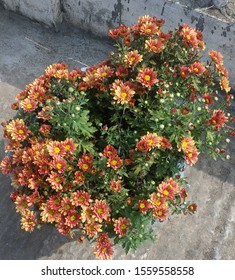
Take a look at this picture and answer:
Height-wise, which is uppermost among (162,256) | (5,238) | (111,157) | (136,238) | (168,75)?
(168,75)

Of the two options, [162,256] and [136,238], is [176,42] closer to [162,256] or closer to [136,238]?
[136,238]

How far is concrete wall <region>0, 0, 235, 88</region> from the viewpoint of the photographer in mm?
3379

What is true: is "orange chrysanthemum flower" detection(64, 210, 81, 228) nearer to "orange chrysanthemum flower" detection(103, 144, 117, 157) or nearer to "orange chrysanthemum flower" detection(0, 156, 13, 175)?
"orange chrysanthemum flower" detection(103, 144, 117, 157)

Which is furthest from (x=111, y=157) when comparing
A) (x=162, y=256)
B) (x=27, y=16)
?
(x=27, y=16)

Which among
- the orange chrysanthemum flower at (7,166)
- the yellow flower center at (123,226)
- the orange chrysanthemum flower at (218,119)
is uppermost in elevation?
the orange chrysanthemum flower at (218,119)

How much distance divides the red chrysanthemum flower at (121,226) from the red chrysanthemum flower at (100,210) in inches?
3.0

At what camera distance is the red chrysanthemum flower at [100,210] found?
2.22 m

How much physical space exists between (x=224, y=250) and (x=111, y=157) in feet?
4.25

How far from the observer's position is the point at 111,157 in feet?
7.55

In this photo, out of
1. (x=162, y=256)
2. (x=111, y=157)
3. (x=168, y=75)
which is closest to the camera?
(x=111, y=157)

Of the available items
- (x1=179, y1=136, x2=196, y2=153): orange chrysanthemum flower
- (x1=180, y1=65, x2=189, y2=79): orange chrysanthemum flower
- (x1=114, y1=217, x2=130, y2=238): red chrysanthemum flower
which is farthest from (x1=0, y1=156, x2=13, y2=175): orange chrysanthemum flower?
(x1=180, y1=65, x2=189, y2=79): orange chrysanthemum flower

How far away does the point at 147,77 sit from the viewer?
7.74ft

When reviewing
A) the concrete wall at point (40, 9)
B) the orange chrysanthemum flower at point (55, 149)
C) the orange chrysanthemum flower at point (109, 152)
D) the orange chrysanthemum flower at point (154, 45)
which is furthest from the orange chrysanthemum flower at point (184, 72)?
the concrete wall at point (40, 9)

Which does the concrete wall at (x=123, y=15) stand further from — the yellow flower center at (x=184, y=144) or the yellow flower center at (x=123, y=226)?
the yellow flower center at (x=123, y=226)
